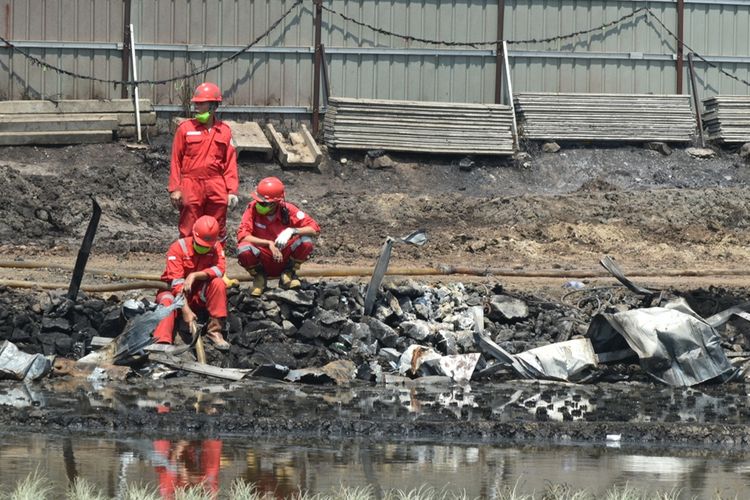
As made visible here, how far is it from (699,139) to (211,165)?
12.8 m

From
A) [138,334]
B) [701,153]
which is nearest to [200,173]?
[138,334]

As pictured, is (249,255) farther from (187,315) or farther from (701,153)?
(701,153)

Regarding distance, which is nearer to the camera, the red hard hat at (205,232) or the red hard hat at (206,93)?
the red hard hat at (205,232)

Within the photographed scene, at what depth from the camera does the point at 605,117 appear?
24.8 m

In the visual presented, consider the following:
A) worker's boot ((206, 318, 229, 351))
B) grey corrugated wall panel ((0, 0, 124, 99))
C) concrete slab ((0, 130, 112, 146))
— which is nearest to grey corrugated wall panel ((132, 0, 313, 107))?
grey corrugated wall panel ((0, 0, 124, 99))

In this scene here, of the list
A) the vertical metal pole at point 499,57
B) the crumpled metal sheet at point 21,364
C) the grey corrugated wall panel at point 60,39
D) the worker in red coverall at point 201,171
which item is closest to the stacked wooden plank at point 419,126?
the vertical metal pole at point 499,57

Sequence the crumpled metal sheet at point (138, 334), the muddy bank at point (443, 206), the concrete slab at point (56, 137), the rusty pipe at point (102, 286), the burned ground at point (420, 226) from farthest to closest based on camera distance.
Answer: the concrete slab at point (56, 137)
the muddy bank at point (443, 206)
the rusty pipe at point (102, 286)
the burned ground at point (420, 226)
the crumpled metal sheet at point (138, 334)

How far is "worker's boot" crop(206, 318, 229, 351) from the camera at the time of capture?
13.5m

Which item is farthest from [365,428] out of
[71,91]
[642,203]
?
[71,91]

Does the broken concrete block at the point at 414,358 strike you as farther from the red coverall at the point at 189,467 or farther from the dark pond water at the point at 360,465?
the red coverall at the point at 189,467

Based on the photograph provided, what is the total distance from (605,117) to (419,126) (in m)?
3.22

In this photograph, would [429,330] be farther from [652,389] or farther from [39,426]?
A: [39,426]

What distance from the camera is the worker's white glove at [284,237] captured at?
14.4 meters

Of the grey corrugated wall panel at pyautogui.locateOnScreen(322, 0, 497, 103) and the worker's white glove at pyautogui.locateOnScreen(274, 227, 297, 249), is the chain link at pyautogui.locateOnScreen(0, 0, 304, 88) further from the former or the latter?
the worker's white glove at pyautogui.locateOnScreen(274, 227, 297, 249)
